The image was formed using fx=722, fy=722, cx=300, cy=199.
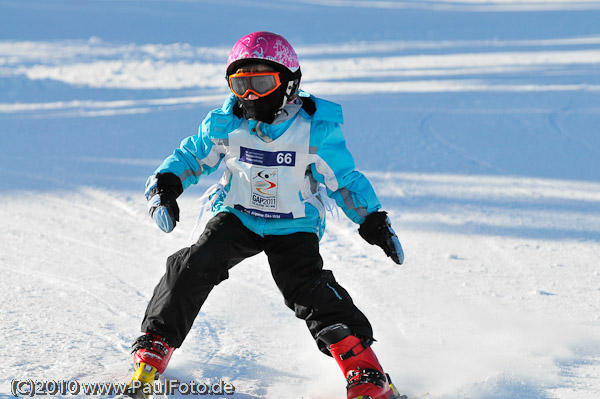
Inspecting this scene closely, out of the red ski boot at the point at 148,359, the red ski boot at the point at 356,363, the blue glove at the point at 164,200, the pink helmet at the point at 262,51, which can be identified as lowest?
the red ski boot at the point at 356,363

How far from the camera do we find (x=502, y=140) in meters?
6.97

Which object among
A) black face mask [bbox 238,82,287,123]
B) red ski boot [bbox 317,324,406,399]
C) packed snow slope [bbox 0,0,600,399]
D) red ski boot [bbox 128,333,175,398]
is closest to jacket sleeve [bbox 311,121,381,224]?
black face mask [bbox 238,82,287,123]

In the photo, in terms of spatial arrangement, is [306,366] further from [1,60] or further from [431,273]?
[1,60]

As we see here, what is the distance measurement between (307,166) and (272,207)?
8.2 inches

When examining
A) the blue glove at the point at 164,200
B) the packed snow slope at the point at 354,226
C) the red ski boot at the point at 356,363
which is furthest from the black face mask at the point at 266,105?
the packed snow slope at the point at 354,226

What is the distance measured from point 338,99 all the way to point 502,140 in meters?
2.39

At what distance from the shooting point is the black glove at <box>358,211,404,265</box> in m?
2.67

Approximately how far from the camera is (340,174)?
276 cm

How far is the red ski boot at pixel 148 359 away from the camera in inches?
98.3

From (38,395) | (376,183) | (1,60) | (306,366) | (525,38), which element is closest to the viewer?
(38,395)

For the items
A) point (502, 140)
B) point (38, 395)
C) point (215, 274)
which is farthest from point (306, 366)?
point (502, 140)

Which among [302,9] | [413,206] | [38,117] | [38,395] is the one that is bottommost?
[38,395]

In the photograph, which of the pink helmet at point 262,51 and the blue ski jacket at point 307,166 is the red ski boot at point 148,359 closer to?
the blue ski jacket at point 307,166

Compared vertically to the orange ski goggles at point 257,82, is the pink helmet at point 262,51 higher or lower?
higher
